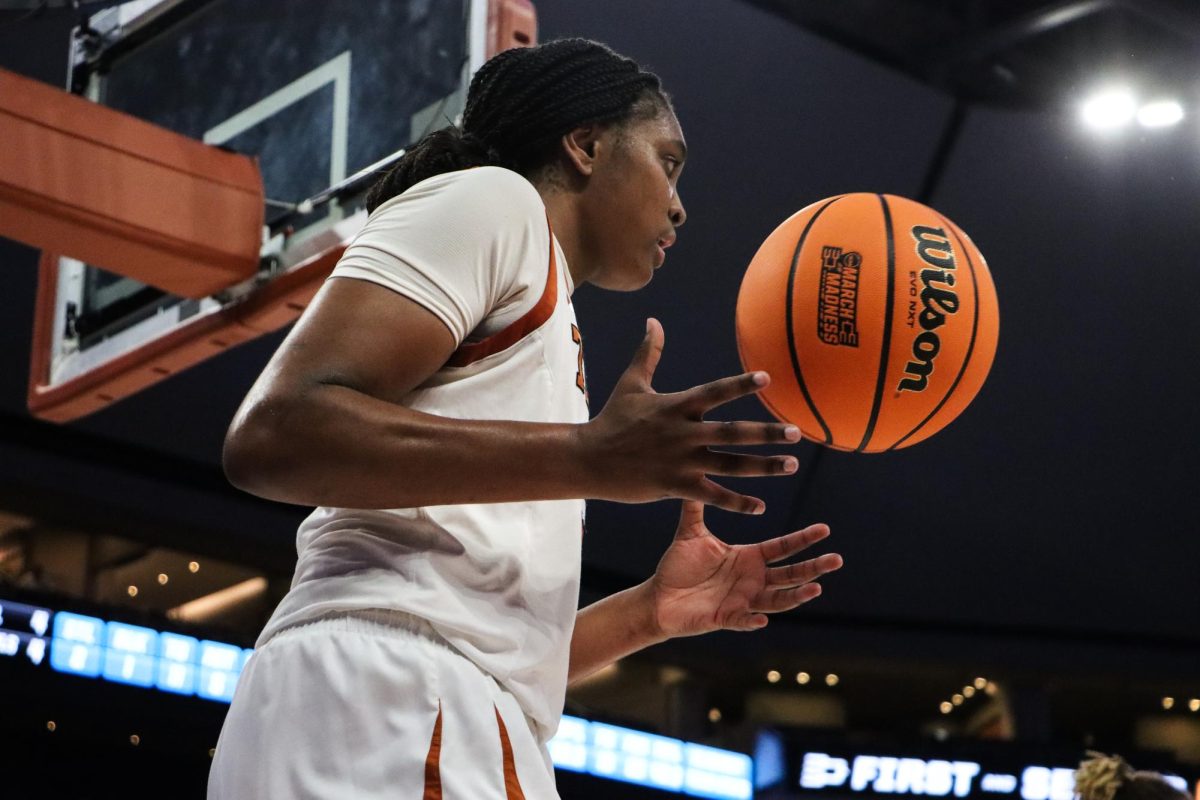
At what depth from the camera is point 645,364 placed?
5.22ft

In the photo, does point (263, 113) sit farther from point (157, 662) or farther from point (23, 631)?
point (157, 662)

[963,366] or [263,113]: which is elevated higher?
[263,113]

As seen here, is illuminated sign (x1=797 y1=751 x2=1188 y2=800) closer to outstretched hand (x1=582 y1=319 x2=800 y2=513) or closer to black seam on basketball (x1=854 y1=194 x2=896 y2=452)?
black seam on basketball (x1=854 y1=194 x2=896 y2=452)

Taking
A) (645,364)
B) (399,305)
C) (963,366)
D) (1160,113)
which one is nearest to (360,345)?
(399,305)

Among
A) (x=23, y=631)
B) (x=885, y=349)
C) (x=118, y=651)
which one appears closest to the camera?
(x=885, y=349)

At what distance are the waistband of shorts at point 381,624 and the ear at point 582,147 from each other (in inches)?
28.6

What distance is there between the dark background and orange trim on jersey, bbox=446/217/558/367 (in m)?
7.35

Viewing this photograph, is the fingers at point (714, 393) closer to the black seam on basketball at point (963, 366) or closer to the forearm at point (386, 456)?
the forearm at point (386, 456)

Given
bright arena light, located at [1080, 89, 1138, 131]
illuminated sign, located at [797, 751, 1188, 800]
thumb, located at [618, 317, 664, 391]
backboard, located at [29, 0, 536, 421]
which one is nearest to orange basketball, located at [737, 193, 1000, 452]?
thumb, located at [618, 317, 664, 391]

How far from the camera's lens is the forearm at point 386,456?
4.88 ft

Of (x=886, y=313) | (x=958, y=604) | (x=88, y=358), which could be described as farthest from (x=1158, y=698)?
(x=886, y=313)

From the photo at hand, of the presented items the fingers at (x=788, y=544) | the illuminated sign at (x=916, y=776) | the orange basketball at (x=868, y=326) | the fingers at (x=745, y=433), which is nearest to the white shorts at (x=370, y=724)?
→ the fingers at (x=745, y=433)

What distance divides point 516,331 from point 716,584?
739 millimetres

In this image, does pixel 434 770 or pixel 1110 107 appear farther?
pixel 1110 107
